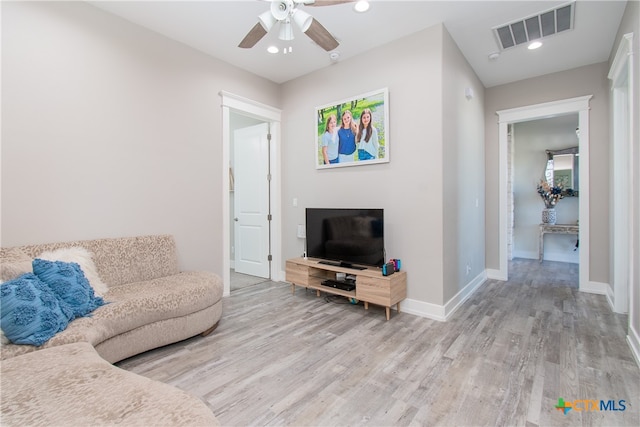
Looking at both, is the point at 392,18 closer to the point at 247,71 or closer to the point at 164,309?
the point at 247,71

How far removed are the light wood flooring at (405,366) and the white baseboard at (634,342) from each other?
0.16 feet

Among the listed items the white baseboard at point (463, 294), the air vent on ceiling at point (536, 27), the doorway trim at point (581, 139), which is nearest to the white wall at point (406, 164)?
the white baseboard at point (463, 294)

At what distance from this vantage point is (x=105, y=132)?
2.71m

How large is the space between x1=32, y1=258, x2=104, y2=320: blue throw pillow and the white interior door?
8.41ft

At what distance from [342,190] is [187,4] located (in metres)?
2.41

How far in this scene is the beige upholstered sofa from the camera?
38.8 inches

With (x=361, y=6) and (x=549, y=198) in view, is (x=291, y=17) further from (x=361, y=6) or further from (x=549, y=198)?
(x=549, y=198)

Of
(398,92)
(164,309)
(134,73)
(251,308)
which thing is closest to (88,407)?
(164,309)

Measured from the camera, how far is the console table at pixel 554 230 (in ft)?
17.6

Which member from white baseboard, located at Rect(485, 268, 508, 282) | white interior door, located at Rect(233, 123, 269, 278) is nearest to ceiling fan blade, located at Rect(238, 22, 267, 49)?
white interior door, located at Rect(233, 123, 269, 278)

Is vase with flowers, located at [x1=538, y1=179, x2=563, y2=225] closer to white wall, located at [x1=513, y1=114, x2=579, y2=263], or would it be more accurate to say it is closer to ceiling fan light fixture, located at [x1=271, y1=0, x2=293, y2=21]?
white wall, located at [x1=513, y1=114, x2=579, y2=263]

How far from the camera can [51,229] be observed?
2406 millimetres

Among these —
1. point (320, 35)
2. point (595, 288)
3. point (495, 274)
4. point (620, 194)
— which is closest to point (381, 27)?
point (320, 35)

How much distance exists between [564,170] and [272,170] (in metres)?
5.64
